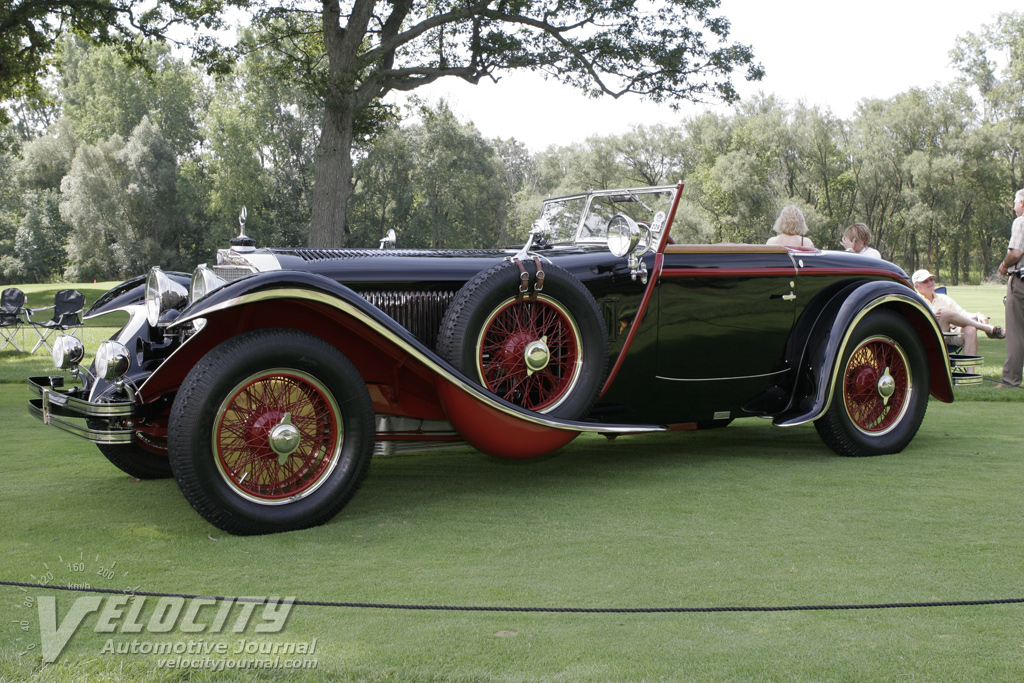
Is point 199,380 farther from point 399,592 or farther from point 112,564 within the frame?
point 399,592

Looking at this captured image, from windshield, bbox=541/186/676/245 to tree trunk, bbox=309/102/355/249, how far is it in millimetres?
10543

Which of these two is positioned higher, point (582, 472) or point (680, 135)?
point (680, 135)

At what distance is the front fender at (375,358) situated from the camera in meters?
3.26

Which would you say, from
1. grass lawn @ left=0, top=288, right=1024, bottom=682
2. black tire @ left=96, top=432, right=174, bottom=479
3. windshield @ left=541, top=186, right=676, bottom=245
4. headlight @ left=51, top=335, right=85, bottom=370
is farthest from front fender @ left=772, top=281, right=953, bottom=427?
headlight @ left=51, top=335, right=85, bottom=370

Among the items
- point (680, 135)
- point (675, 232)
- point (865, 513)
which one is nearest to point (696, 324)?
point (675, 232)

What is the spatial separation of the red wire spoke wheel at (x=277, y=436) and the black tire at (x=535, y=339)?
672 millimetres

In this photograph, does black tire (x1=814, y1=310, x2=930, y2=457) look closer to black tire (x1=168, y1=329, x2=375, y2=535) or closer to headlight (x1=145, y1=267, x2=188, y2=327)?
black tire (x1=168, y1=329, x2=375, y2=535)

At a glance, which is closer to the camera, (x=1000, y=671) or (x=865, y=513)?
(x=1000, y=671)

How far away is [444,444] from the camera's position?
159 inches

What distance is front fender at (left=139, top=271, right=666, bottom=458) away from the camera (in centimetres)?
326

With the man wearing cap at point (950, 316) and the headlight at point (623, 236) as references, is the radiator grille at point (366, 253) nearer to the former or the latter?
the headlight at point (623, 236)

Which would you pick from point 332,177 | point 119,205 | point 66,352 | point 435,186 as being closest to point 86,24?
point 332,177

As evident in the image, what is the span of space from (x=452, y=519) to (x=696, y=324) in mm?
1862

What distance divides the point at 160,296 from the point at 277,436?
1.19m
